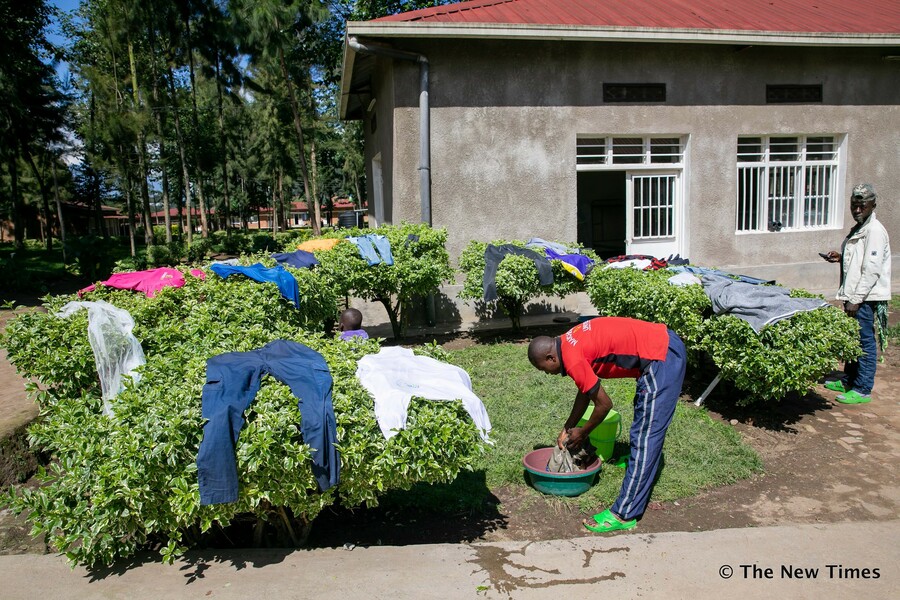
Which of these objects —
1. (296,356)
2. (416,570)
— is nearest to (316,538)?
(416,570)

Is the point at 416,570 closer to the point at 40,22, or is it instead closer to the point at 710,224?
the point at 710,224

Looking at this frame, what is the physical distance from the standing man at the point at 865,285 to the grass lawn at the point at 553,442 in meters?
1.74

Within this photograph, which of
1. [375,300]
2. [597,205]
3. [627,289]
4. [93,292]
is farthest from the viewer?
[597,205]

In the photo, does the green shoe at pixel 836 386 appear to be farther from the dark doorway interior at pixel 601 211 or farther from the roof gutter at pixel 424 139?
the dark doorway interior at pixel 601 211

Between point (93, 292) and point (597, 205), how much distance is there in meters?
14.6

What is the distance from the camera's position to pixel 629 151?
10.8 m

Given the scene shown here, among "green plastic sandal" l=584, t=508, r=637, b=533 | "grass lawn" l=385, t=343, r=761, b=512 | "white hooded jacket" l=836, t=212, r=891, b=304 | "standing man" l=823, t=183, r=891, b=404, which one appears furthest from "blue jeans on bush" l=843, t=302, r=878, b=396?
"green plastic sandal" l=584, t=508, r=637, b=533

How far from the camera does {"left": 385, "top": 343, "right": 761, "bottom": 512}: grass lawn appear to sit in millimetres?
4457

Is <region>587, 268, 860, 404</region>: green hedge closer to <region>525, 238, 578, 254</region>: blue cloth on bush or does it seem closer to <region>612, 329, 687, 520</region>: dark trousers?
<region>612, 329, 687, 520</region>: dark trousers

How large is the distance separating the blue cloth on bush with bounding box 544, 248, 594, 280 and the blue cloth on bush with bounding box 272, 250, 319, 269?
10.7 ft

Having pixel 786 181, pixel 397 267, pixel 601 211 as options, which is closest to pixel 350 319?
pixel 397 267

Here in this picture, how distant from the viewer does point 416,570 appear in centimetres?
332

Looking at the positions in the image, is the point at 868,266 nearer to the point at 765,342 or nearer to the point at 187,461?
the point at 765,342

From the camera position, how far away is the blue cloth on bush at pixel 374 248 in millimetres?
8445
